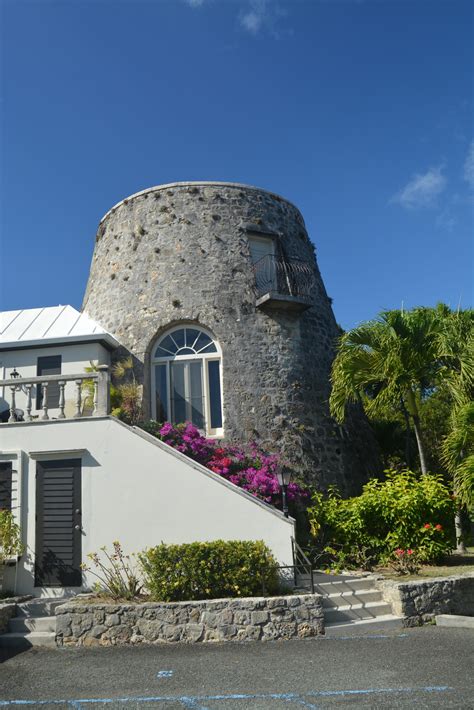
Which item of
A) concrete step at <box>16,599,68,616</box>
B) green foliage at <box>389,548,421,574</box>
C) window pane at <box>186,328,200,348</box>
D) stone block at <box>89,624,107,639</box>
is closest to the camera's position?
stone block at <box>89,624,107,639</box>

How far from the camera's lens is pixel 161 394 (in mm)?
15477

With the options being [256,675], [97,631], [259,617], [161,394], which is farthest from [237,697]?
[161,394]

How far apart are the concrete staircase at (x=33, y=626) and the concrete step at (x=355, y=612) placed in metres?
4.18

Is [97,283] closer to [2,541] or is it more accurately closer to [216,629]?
[2,541]

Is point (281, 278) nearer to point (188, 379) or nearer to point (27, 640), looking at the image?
point (188, 379)

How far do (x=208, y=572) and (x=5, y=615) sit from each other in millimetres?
3135

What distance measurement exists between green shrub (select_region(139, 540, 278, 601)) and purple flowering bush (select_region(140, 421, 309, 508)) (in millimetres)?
3564

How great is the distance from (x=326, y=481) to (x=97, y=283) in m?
8.92

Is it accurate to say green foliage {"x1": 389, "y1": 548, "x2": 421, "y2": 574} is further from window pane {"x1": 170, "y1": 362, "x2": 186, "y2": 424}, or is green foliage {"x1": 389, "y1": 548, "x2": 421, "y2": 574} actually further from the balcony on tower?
the balcony on tower

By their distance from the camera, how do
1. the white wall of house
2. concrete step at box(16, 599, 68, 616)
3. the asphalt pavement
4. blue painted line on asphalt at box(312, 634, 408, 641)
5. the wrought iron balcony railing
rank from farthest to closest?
1. the wrought iron balcony railing
2. the white wall of house
3. concrete step at box(16, 599, 68, 616)
4. blue painted line on asphalt at box(312, 634, 408, 641)
5. the asphalt pavement

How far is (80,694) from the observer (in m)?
6.30

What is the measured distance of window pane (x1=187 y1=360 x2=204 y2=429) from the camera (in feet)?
49.7

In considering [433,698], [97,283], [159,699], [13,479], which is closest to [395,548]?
[433,698]

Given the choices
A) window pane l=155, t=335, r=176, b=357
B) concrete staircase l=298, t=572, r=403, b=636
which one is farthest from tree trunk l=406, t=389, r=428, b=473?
window pane l=155, t=335, r=176, b=357
